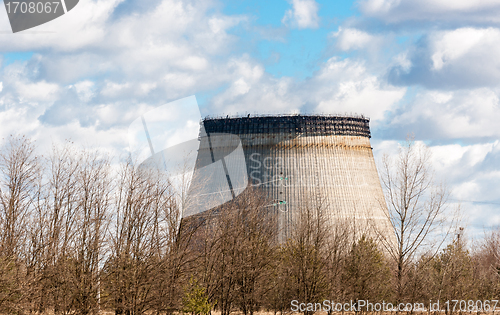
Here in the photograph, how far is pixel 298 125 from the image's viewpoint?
50594 mm

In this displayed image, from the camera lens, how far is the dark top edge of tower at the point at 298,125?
50.3 metres

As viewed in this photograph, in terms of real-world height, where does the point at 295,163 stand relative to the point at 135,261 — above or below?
above

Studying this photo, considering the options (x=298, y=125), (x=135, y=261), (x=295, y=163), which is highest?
Answer: (x=298, y=125)

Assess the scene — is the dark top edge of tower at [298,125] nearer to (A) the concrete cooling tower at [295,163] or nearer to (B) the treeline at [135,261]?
(A) the concrete cooling tower at [295,163]

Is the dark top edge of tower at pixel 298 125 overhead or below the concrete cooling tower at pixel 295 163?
overhead

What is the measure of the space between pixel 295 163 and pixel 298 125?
172 inches

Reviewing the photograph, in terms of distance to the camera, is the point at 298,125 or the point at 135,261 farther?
the point at 298,125

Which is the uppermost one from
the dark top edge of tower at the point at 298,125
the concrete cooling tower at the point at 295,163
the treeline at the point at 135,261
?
the dark top edge of tower at the point at 298,125

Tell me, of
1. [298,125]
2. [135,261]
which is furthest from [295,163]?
[135,261]

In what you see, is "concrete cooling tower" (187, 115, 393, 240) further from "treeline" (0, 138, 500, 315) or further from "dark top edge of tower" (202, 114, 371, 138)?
"treeline" (0, 138, 500, 315)

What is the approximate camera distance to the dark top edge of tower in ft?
165

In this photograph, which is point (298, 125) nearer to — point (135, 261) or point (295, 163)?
point (295, 163)

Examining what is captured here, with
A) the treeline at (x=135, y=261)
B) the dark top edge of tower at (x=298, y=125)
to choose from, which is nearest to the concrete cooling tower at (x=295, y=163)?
the dark top edge of tower at (x=298, y=125)

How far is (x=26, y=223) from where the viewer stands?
2131 centimetres
